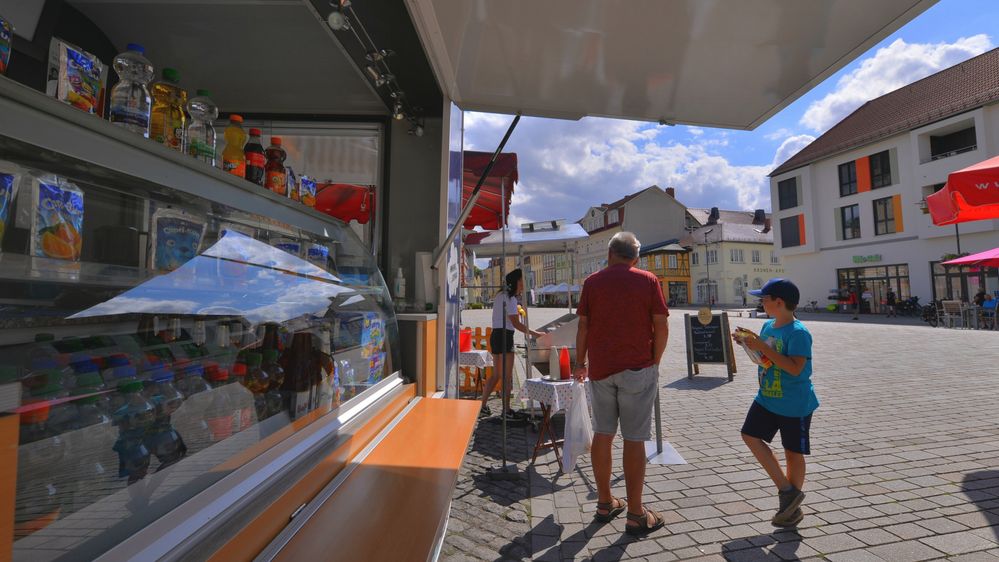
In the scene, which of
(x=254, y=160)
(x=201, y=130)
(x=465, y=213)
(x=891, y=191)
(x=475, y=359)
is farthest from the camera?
(x=891, y=191)

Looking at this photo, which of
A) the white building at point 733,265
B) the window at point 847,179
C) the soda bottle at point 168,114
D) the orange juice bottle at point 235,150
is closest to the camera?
the soda bottle at point 168,114

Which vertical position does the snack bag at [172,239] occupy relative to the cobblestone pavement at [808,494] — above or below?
above

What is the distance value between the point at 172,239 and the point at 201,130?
56cm

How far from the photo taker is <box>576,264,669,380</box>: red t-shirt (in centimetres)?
299

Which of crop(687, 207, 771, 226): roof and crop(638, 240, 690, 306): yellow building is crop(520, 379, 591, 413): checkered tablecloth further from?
crop(687, 207, 771, 226): roof

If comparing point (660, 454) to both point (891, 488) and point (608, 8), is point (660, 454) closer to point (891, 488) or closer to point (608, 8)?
point (891, 488)

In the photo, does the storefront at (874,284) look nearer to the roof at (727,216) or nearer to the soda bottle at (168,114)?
the roof at (727,216)

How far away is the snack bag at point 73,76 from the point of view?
1.21 m

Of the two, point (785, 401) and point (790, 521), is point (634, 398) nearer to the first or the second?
point (785, 401)

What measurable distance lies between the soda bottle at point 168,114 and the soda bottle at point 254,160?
0.36 metres

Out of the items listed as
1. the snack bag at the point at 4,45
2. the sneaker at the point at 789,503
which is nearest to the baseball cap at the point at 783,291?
the sneaker at the point at 789,503

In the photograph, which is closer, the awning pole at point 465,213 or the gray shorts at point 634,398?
the gray shorts at point 634,398

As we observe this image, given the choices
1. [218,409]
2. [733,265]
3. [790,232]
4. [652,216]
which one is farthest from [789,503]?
[652,216]

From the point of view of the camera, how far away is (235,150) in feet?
6.70
